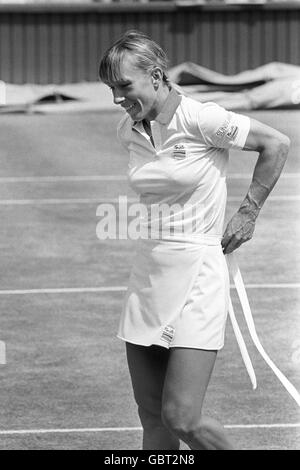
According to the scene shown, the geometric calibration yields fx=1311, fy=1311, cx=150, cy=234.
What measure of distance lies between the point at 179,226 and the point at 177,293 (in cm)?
→ 30

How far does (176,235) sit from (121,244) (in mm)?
8266

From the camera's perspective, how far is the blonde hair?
570 centimetres

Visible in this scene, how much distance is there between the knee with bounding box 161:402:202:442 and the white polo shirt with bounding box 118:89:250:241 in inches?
29.8

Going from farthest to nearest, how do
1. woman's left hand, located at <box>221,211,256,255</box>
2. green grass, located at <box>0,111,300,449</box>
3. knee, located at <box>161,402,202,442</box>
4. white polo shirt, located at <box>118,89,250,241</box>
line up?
green grass, located at <box>0,111,300,449</box> < woman's left hand, located at <box>221,211,256,255</box> < white polo shirt, located at <box>118,89,250,241</box> < knee, located at <box>161,402,202,442</box>

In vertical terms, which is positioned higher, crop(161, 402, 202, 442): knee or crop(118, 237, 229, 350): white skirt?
crop(118, 237, 229, 350): white skirt

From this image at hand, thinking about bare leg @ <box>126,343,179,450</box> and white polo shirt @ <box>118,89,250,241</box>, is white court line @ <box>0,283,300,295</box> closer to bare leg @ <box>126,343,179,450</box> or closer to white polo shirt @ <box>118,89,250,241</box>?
bare leg @ <box>126,343,179,450</box>

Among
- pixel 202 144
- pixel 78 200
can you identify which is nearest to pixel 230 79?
pixel 78 200

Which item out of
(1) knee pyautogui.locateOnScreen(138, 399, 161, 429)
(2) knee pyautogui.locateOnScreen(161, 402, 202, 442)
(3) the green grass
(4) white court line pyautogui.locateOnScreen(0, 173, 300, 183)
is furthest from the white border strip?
(2) knee pyautogui.locateOnScreen(161, 402, 202, 442)

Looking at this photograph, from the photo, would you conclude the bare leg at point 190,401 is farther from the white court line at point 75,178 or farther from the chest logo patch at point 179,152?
the white court line at point 75,178

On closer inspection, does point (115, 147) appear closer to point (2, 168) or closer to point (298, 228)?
point (2, 168)

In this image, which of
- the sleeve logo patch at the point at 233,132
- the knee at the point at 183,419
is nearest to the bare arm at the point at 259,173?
the sleeve logo patch at the point at 233,132

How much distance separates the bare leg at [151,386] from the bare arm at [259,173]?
594 millimetres

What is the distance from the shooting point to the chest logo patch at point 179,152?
5.84m

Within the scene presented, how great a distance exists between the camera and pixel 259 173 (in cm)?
595
